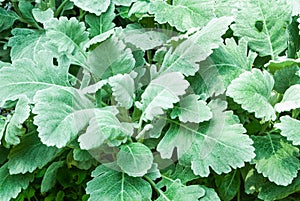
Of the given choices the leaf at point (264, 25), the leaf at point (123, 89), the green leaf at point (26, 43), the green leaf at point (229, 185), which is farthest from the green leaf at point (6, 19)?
the green leaf at point (229, 185)

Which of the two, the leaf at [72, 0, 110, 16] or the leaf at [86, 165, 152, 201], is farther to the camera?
the leaf at [72, 0, 110, 16]

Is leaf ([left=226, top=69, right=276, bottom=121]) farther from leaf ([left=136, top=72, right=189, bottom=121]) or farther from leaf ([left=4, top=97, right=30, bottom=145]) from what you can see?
leaf ([left=4, top=97, right=30, bottom=145])

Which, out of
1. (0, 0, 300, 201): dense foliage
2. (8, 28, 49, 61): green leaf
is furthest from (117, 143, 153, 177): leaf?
(8, 28, 49, 61): green leaf

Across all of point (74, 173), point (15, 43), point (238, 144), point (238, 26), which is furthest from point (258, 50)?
point (15, 43)

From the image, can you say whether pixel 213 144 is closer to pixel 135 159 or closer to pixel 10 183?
pixel 135 159

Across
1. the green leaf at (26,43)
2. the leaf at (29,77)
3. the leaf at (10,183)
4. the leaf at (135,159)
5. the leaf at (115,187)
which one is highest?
the leaf at (29,77)

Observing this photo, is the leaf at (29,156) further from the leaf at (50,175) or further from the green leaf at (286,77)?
the green leaf at (286,77)

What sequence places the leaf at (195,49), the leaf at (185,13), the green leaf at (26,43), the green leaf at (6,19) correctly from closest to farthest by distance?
the leaf at (195,49), the leaf at (185,13), the green leaf at (26,43), the green leaf at (6,19)

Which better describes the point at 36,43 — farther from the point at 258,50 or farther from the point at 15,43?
the point at 258,50
